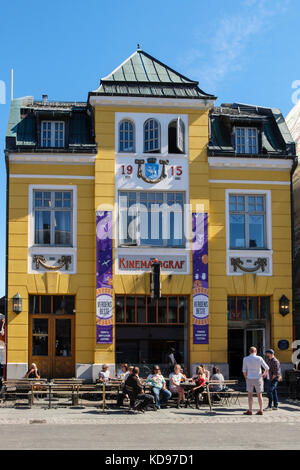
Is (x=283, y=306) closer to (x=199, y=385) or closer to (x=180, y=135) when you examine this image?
(x=199, y=385)

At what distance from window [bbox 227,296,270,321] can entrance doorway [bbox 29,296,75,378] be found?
18.1 feet

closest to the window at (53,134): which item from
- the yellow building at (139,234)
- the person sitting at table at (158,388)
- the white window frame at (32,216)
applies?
the yellow building at (139,234)

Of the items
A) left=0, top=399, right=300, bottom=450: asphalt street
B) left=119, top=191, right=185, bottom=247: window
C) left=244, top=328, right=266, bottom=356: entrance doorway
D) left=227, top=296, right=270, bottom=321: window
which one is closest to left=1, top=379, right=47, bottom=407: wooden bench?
left=0, top=399, right=300, bottom=450: asphalt street

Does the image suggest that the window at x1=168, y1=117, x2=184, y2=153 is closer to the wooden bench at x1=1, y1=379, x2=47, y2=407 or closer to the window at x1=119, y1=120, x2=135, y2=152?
the window at x1=119, y1=120, x2=135, y2=152

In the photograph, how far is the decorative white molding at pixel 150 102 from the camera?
24.2 meters

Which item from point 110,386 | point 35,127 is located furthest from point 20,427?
point 35,127

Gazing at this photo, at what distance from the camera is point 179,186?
24344 mm

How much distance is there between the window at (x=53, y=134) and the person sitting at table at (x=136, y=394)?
371 inches

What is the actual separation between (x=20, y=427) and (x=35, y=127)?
12288mm

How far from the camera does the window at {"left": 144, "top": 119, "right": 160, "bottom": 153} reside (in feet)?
80.3

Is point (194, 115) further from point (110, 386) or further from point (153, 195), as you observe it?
point (110, 386)

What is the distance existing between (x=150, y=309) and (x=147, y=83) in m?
7.95

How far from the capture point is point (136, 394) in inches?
732

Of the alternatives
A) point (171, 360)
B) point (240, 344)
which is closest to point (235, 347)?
point (240, 344)
